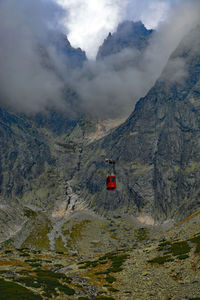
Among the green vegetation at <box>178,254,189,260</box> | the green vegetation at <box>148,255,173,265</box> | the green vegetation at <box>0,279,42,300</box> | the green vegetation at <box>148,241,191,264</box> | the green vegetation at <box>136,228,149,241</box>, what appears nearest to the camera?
the green vegetation at <box>0,279,42,300</box>

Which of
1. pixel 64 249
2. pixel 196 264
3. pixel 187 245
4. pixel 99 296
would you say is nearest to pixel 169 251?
pixel 187 245

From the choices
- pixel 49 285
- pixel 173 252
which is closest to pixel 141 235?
pixel 173 252

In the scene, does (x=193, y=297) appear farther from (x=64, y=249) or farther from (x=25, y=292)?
(x=64, y=249)

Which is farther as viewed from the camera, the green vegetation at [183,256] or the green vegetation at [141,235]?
the green vegetation at [141,235]

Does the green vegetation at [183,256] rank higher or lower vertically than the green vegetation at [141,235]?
lower

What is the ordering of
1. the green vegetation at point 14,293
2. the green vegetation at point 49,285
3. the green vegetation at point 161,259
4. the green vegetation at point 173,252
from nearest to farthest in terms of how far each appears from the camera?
the green vegetation at point 14,293 → the green vegetation at point 49,285 → the green vegetation at point 173,252 → the green vegetation at point 161,259

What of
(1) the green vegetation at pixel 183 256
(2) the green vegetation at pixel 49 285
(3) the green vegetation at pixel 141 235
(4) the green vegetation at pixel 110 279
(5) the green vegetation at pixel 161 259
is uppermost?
(3) the green vegetation at pixel 141 235

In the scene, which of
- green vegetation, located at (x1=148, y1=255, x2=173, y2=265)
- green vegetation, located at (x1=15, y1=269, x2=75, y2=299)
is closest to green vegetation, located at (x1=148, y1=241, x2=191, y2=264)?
green vegetation, located at (x1=148, y1=255, x2=173, y2=265)

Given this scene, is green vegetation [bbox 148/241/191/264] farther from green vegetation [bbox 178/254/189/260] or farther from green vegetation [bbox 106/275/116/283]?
green vegetation [bbox 106/275/116/283]

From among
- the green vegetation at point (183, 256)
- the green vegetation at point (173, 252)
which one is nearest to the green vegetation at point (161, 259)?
the green vegetation at point (173, 252)

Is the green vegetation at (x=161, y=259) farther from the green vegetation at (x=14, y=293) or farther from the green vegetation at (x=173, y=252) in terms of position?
the green vegetation at (x=14, y=293)

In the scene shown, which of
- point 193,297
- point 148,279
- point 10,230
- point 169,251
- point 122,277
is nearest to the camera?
point 193,297
